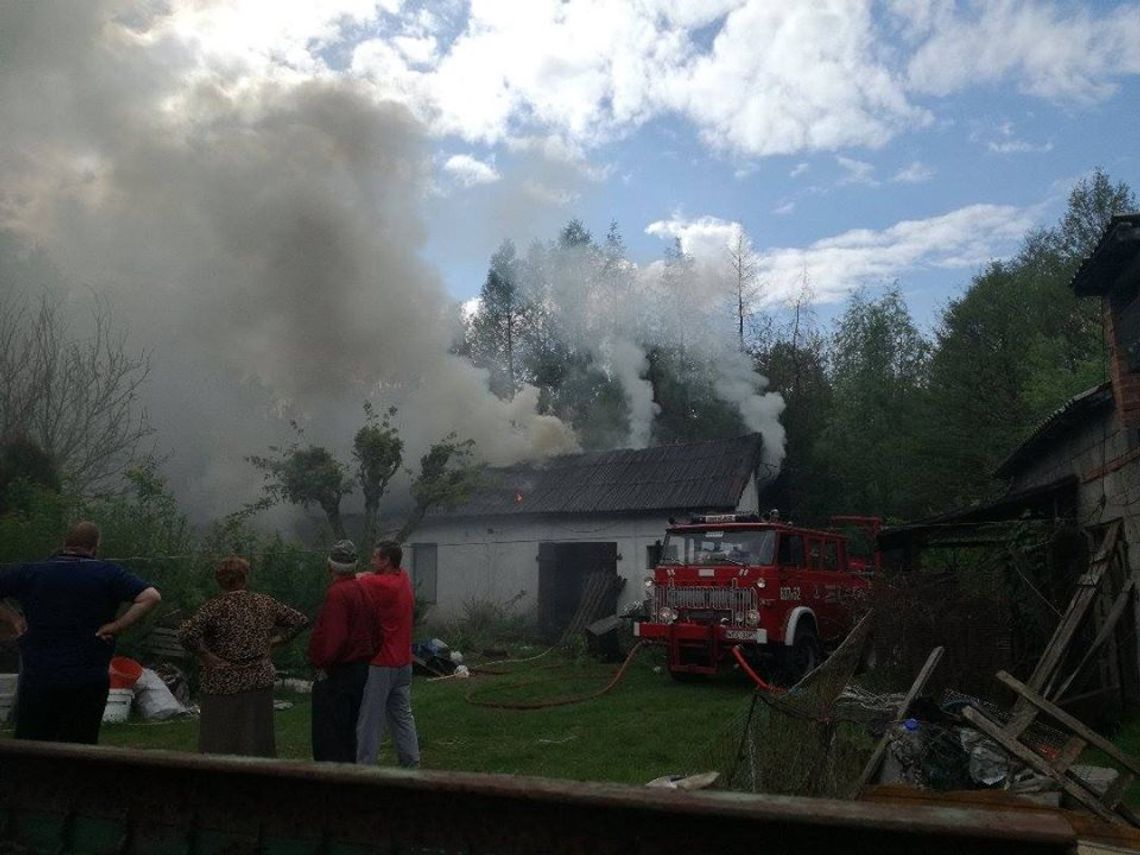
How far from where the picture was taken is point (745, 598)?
12.0m

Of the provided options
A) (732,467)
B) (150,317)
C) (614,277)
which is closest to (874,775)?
(732,467)

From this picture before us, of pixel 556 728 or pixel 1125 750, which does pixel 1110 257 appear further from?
pixel 556 728

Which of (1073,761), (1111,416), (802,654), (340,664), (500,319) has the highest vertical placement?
(500,319)

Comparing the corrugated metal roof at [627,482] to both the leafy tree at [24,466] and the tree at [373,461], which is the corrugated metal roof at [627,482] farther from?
the leafy tree at [24,466]

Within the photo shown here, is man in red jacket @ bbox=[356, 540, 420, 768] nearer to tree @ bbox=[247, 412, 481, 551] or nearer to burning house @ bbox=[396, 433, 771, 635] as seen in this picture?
tree @ bbox=[247, 412, 481, 551]

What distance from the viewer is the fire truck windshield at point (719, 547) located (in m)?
12.4

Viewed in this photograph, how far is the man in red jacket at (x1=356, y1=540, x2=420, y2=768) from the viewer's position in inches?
236

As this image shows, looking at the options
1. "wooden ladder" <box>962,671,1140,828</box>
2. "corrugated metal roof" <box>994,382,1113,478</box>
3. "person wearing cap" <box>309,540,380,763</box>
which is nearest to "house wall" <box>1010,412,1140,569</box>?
"corrugated metal roof" <box>994,382,1113,478</box>

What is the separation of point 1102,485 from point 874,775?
5.35 meters

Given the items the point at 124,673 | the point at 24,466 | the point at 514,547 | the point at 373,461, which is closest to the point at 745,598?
the point at 124,673

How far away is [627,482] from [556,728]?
40.1 ft

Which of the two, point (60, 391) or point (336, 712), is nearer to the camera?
point (336, 712)

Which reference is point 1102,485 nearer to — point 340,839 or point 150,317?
→ point 340,839

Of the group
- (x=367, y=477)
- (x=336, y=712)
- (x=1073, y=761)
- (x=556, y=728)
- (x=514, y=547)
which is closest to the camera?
(x=1073, y=761)
